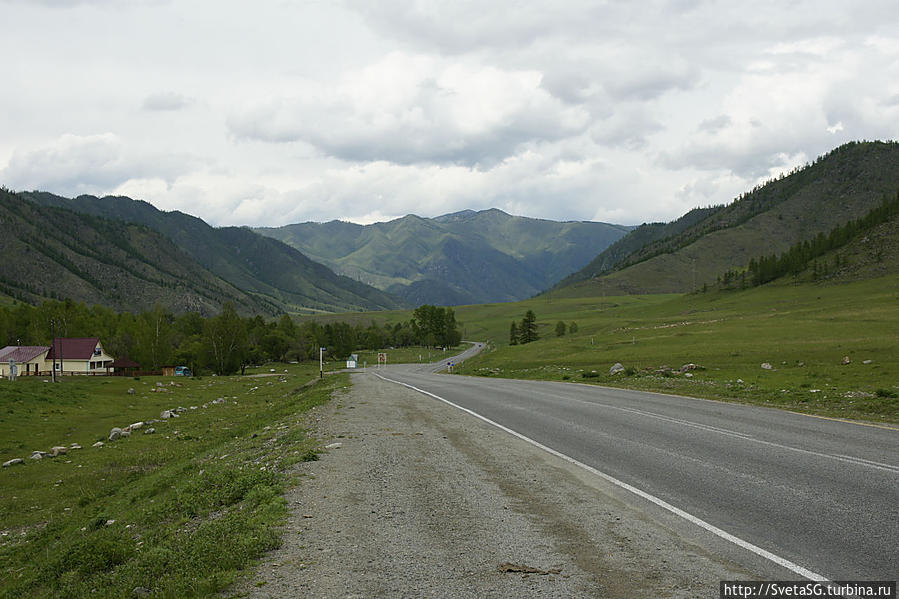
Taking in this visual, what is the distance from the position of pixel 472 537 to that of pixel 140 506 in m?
11.1

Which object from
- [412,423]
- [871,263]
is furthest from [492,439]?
[871,263]

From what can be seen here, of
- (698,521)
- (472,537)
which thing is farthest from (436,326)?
(472,537)

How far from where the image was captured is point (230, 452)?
18.8m

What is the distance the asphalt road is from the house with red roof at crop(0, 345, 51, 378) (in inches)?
3801

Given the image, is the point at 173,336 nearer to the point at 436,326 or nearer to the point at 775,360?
the point at 436,326

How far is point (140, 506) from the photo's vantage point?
1486 cm

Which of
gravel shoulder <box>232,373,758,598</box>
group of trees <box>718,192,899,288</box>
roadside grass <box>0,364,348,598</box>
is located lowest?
roadside grass <box>0,364,348,598</box>

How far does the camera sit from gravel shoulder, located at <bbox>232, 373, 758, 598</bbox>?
6.29 metres

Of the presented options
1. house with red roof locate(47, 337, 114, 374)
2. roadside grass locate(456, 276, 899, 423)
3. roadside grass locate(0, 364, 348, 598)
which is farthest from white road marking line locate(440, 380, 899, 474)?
house with red roof locate(47, 337, 114, 374)

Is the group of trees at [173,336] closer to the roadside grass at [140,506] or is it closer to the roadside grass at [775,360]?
the roadside grass at [775,360]

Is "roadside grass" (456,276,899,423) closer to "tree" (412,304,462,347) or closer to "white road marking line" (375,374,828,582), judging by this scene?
"white road marking line" (375,374,828,582)

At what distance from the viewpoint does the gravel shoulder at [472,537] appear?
6.29 m

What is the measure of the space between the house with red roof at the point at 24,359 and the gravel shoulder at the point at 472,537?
9971 cm

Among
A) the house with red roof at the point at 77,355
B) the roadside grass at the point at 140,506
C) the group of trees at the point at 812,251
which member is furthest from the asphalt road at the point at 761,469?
the group of trees at the point at 812,251
